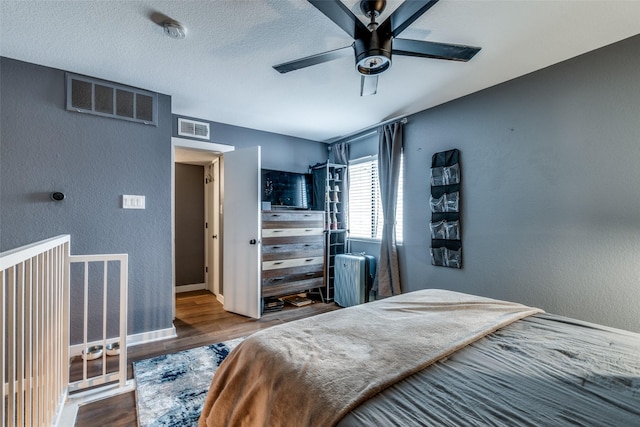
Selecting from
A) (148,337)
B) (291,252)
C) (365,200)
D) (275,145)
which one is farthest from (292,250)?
(148,337)

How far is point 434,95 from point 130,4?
101 inches

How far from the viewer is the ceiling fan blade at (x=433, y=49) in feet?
5.27

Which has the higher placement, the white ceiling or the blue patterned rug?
the white ceiling

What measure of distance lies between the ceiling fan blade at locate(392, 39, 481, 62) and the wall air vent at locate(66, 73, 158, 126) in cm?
239

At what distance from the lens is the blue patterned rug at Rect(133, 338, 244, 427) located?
5.55 feet

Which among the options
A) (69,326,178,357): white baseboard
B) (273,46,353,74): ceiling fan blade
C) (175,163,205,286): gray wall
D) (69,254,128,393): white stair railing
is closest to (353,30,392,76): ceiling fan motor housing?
(273,46,353,74): ceiling fan blade

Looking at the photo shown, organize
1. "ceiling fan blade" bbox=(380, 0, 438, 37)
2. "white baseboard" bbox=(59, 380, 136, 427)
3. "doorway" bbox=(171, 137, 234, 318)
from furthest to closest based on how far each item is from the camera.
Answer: "doorway" bbox=(171, 137, 234, 318) → "white baseboard" bbox=(59, 380, 136, 427) → "ceiling fan blade" bbox=(380, 0, 438, 37)

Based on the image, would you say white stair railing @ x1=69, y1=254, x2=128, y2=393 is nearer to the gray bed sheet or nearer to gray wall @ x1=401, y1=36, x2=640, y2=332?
the gray bed sheet

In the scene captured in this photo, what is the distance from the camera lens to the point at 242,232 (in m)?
3.49

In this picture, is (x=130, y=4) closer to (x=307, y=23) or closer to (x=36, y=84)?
(x=307, y=23)

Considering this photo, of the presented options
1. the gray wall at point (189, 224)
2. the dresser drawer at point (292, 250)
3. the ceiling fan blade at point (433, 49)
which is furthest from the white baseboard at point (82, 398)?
the ceiling fan blade at point (433, 49)

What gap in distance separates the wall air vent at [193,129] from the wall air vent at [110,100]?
2.00ft

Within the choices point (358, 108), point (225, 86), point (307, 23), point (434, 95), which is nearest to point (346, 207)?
point (358, 108)

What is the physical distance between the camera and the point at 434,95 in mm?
2887
